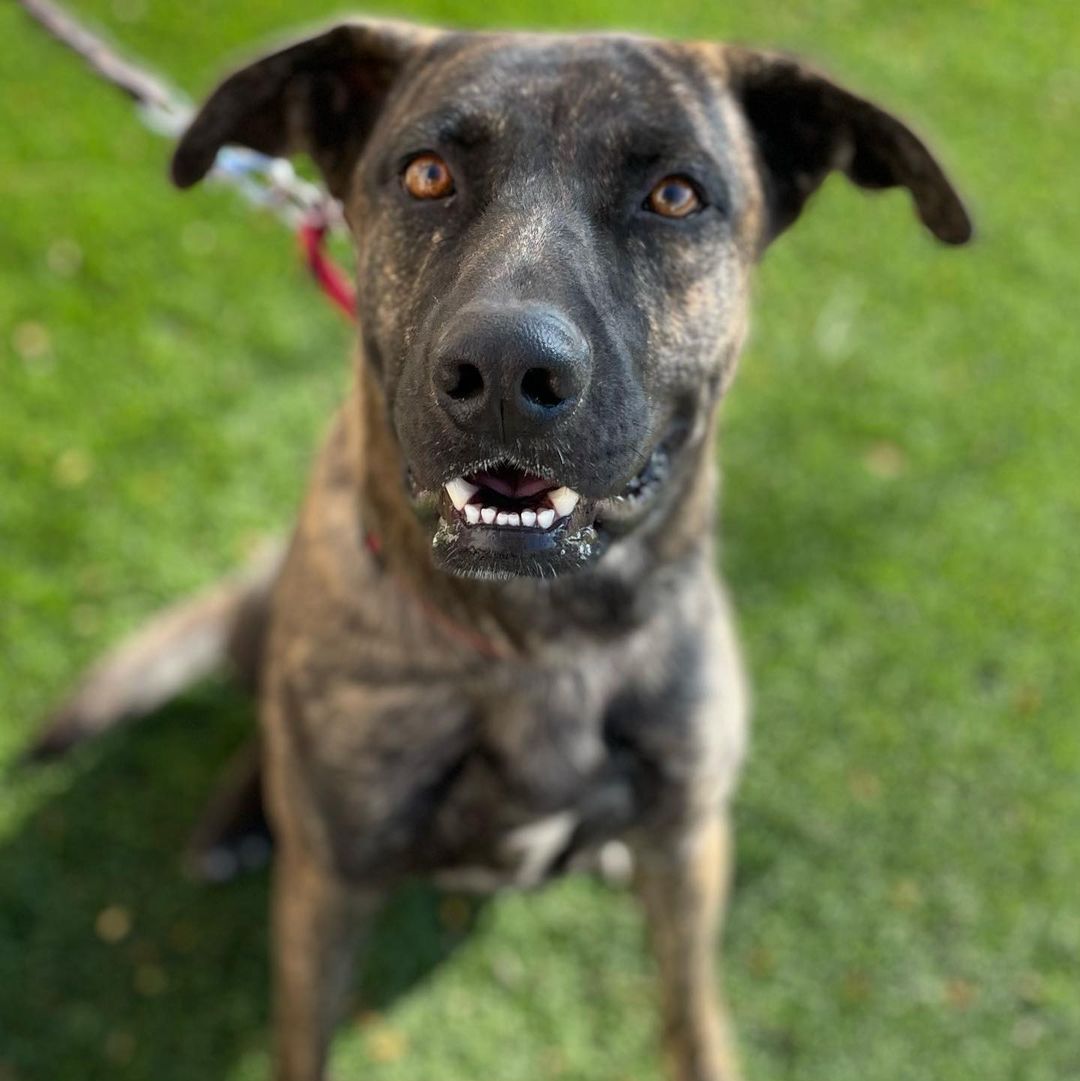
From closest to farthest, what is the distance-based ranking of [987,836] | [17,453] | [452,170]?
[452,170] → [987,836] → [17,453]

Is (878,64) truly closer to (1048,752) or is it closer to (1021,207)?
(1021,207)

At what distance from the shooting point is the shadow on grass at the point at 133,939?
3.13 metres

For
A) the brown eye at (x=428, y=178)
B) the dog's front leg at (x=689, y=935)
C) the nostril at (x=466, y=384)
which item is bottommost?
the dog's front leg at (x=689, y=935)

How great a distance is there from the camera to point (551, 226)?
178 centimetres

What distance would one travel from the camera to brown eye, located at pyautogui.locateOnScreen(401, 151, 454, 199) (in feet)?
6.31

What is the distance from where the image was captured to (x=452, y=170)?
1.91 metres

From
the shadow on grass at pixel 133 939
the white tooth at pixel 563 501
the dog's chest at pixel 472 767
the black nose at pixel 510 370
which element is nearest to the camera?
the black nose at pixel 510 370

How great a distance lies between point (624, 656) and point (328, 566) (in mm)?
618

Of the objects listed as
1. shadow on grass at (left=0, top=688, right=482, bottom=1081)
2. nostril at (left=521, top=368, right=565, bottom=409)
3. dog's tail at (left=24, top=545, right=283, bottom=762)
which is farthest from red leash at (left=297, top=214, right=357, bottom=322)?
shadow on grass at (left=0, top=688, right=482, bottom=1081)

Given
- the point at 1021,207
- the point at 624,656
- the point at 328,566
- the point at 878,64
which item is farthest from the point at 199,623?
the point at 878,64

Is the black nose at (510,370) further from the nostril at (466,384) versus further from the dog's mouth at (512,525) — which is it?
the dog's mouth at (512,525)

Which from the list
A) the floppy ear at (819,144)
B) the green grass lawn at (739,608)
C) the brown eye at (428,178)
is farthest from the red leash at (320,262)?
the green grass lawn at (739,608)

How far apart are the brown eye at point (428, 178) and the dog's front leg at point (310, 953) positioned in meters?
1.43

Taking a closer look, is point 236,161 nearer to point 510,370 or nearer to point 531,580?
point 531,580
